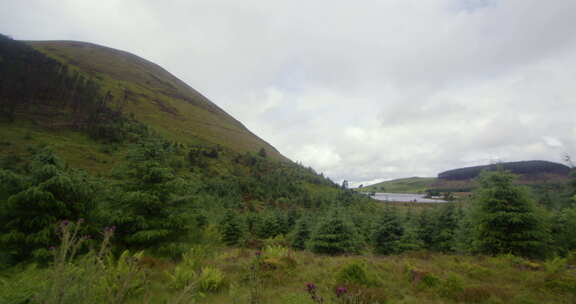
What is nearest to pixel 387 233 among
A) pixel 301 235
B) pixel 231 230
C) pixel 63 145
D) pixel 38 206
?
pixel 301 235

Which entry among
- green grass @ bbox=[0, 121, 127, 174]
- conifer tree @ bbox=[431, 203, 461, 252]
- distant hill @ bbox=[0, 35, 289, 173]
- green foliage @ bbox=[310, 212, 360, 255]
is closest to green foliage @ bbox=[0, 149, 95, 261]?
distant hill @ bbox=[0, 35, 289, 173]

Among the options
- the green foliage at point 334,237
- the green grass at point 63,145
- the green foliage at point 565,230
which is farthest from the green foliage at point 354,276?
the green grass at point 63,145

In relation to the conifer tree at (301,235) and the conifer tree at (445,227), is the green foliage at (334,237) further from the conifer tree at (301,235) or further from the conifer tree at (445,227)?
the conifer tree at (445,227)

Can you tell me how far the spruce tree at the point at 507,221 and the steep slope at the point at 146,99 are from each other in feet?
230

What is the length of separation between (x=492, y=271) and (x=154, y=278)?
419 inches

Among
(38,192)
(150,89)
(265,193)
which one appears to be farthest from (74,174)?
(150,89)

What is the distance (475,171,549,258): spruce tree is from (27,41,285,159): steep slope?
70.0 meters

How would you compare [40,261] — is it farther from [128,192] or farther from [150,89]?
[150,89]

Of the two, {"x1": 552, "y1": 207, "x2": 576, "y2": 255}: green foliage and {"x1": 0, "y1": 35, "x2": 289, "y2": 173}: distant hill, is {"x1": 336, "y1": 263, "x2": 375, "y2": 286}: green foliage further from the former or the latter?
{"x1": 0, "y1": 35, "x2": 289, "y2": 173}: distant hill

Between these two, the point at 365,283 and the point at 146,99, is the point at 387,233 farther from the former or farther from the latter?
the point at 146,99

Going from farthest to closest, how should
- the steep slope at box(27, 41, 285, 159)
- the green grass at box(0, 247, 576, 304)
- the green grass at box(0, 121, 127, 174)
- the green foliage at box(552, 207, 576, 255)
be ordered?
the steep slope at box(27, 41, 285, 159) → the green grass at box(0, 121, 127, 174) → the green foliage at box(552, 207, 576, 255) → the green grass at box(0, 247, 576, 304)

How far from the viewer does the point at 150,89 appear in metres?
104

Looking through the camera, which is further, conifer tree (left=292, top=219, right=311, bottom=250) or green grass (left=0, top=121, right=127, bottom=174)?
green grass (left=0, top=121, right=127, bottom=174)

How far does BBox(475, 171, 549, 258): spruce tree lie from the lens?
10.5 m
